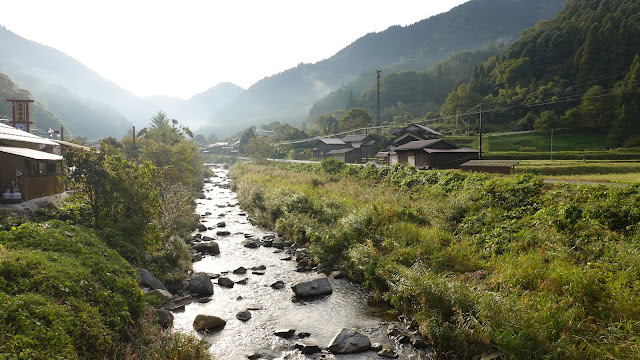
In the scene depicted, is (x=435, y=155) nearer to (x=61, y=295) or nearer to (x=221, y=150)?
(x=61, y=295)

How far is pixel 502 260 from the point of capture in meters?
11.4

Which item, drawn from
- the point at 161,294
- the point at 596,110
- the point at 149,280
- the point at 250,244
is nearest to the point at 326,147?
the point at 596,110

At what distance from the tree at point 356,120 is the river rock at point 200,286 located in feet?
240

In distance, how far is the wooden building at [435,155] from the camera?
36469 mm

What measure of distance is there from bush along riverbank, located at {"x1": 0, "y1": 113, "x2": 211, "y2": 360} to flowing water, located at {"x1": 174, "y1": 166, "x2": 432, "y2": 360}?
1.38 m

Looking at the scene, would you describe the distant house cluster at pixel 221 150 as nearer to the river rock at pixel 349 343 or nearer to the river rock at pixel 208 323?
the river rock at pixel 208 323

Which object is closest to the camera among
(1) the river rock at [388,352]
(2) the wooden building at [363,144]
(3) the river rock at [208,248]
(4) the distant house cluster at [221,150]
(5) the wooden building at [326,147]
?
(1) the river rock at [388,352]

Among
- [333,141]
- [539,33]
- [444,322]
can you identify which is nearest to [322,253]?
[444,322]

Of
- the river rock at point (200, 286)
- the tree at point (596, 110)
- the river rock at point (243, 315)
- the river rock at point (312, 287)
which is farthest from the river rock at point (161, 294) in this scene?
the tree at point (596, 110)

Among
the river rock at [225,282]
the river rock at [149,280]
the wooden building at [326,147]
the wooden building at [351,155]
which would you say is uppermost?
the wooden building at [326,147]

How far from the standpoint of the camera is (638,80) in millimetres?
57250

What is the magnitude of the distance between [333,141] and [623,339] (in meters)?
70.5

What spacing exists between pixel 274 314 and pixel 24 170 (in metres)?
17.3

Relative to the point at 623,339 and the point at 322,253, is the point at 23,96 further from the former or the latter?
the point at 623,339
